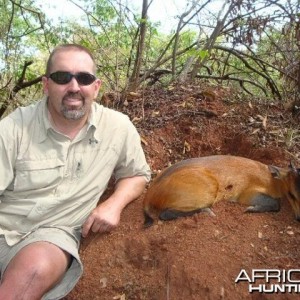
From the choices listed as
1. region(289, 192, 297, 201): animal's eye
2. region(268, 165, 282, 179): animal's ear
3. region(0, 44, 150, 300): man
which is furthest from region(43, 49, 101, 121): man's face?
region(289, 192, 297, 201): animal's eye

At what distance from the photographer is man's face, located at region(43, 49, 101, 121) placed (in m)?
4.35

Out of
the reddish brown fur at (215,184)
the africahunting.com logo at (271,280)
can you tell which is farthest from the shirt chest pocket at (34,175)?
A: the africahunting.com logo at (271,280)

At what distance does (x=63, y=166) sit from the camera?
4.31m

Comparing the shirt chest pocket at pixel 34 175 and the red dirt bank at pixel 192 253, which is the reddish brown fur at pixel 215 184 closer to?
the red dirt bank at pixel 192 253

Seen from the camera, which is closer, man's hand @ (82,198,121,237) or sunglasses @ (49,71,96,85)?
man's hand @ (82,198,121,237)

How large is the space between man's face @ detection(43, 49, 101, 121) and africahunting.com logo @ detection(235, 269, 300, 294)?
2073mm

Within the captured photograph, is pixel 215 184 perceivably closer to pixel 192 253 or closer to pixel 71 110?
pixel 192 253

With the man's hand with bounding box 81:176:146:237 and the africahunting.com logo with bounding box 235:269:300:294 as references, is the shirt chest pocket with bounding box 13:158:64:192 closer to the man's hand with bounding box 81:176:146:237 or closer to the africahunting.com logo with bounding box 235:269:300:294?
the man's hand with bounding box 81:176:146:237

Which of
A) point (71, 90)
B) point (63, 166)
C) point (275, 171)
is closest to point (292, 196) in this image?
point (275, 171)

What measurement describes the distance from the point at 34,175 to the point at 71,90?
2.79ft

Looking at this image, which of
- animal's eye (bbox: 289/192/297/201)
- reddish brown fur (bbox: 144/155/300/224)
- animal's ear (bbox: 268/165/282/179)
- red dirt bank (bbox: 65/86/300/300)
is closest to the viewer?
red dirt bank (bbox: 65/86/300/300)

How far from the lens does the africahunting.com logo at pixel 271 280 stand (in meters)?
3.84

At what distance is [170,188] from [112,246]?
2.82ft

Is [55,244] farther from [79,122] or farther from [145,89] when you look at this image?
[145,89]
